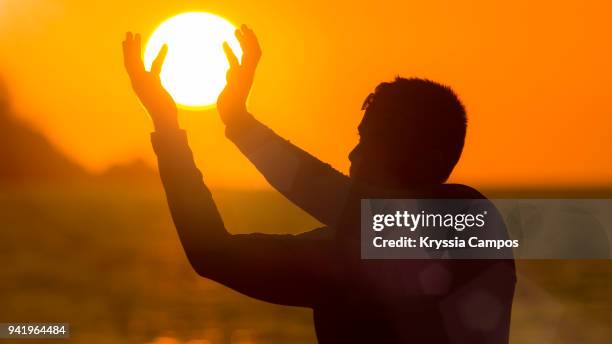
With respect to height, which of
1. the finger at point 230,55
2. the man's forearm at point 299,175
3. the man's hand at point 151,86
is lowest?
the man's forearm at point 299,175

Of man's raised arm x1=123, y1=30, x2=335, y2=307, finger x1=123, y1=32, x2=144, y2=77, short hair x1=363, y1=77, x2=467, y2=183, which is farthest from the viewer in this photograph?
finger x1=123, y1=32, x2=144, y2=77

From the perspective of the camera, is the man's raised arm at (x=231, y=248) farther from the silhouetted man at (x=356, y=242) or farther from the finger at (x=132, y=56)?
the finger at (x=132, y=56)

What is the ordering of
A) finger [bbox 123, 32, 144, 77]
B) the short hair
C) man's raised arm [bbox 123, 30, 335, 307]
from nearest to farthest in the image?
man's raised arm [bbox 123, 30, 335, 307]
the short hair
finger [bbox 123, 32, 144, 77]

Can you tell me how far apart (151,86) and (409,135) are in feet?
1.33

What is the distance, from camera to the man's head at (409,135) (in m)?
1.70

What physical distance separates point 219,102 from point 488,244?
0.46 m

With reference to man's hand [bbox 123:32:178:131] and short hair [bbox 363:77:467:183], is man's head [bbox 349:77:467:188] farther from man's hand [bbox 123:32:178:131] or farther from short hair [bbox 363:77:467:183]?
man's hand [bbox 123:32:178:131]

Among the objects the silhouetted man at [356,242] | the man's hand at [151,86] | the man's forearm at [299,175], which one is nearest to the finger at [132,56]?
the man's hand at [151,86]

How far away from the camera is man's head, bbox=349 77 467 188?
1701 millimetres

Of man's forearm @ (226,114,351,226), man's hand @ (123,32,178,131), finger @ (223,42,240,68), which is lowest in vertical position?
man's forearm @ (226,114,351,226)

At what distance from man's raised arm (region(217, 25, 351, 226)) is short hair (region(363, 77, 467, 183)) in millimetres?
97

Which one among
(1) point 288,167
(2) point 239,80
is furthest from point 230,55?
(1) point 288,167

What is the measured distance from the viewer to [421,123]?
1.73 metres

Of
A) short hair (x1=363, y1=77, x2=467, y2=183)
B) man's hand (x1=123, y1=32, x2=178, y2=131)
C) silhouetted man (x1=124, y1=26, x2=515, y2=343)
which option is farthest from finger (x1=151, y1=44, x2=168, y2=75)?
short hair (x1=363, y1=77, x2=467, y2=183)
